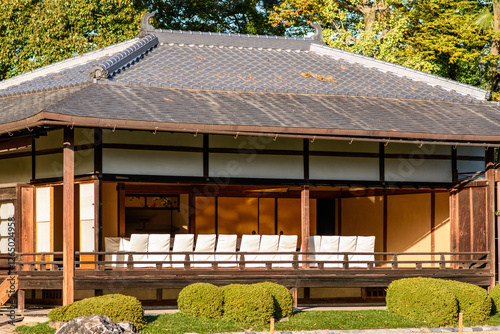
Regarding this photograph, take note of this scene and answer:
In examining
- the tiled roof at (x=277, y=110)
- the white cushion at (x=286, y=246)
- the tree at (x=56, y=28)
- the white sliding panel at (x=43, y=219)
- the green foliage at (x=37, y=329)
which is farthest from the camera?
the tree at (x=56, y=28)

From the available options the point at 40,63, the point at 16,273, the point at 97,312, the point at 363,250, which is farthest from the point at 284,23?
the point at 97,312

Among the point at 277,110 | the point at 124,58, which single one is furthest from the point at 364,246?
the point at 124,58

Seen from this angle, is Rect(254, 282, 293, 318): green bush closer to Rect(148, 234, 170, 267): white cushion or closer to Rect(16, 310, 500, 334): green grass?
Rect(16, 310, 500, 334): green grass

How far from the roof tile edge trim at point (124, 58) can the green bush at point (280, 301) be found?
631cm

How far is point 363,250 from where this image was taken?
17812 mm

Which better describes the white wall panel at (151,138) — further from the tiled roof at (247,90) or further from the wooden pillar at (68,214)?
the wooden pillar at (68,214)

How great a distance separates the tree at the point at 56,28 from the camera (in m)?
27.5

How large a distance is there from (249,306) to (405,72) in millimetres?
10601

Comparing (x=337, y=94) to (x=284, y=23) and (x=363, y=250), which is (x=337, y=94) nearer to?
(x=363, y=250)

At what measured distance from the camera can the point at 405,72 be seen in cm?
2169

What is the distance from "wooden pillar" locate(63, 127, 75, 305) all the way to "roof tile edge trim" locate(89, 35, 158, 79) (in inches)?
110

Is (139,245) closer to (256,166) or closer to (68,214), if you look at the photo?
(68,214)

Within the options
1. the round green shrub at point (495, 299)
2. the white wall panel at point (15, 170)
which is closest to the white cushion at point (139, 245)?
the white wall panel at point (15, 170)

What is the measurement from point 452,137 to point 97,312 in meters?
8.76
